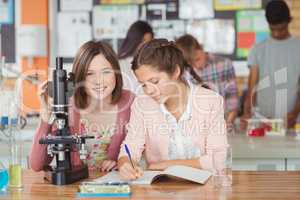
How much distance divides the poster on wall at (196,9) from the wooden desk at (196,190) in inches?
117

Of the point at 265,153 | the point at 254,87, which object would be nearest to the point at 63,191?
the point at 265,153

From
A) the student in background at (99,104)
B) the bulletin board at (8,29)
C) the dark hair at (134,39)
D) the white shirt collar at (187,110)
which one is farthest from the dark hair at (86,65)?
the bulletin board at (8,29)

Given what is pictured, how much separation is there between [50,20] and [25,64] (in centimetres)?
46

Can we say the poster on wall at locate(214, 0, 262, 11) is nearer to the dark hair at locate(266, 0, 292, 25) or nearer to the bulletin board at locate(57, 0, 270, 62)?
the bulletin board at locate(57, 0, 270, 62)

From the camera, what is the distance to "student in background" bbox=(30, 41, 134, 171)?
2.33m

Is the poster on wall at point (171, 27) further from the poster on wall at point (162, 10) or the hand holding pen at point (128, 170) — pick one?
the hand holding pen at point (128, 170)

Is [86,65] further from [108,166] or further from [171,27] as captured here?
[171,27]

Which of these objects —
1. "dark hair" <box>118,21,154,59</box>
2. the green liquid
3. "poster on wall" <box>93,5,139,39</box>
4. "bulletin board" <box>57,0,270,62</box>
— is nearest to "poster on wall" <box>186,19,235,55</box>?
"bulletin board" <box>57,0,270,62</box>

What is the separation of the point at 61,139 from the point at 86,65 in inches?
19.9

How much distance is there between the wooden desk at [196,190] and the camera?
1738 millimetres

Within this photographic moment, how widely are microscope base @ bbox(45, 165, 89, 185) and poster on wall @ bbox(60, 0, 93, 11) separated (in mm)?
3151

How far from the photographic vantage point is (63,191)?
184cm

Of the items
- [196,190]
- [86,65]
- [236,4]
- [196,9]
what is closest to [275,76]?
[236,4]

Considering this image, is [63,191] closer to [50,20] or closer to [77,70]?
[77,70]
